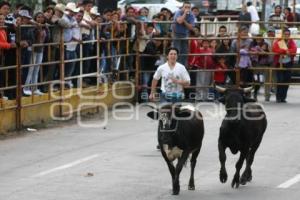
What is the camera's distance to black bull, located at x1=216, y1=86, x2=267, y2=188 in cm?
1274

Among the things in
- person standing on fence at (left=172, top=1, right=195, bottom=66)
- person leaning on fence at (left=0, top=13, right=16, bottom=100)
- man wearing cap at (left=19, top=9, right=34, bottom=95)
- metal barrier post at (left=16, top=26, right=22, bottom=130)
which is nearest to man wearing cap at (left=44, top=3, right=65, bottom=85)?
man wearing cap at (left=19, top=9, right=34, bottom=95)

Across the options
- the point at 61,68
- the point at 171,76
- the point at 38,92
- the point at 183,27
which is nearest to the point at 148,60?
the point at 183,27

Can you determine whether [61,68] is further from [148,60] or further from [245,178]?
[245,178]

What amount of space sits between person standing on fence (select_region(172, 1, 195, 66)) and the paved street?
3.36 meters

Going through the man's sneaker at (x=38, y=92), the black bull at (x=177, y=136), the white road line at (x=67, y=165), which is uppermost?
the black bull at (x=177, y=136)

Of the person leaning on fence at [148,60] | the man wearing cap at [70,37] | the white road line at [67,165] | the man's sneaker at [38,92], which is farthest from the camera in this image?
the person leaning on fence at [148,60]

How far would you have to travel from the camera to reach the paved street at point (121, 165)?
40.6 ft

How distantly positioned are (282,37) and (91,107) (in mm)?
5696

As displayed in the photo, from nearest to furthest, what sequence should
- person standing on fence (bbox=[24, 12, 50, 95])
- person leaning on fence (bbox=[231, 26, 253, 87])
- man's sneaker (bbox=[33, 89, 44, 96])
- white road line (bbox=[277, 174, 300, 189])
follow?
white road line (bbox=[277, 174, 300, 189]) < person standing on fence (bbox=[24, 12, 50, 95]) < man's sneaker (bbox=[33, 89, 44, 96]) < person leaning on fence (bbox=[231, 26, 253, 87])

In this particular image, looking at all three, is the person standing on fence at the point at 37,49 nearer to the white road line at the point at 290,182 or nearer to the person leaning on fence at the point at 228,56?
the person leaning on fence at the point at 228,56

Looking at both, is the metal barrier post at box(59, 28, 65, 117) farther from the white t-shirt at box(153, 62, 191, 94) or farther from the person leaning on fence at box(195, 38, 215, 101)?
the white t-shirt at box(153, 62, 191, 94)

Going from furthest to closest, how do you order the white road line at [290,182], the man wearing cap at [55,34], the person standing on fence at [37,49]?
the man wearing cap at [55,34]
the person standing on fence at [37,49]
the white road line at [290,182]

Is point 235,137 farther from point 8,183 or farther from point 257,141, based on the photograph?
point 8,183

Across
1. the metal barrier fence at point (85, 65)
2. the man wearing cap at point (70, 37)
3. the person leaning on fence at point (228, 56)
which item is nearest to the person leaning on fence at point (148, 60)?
the metal barrier fence at point (85, 65)
